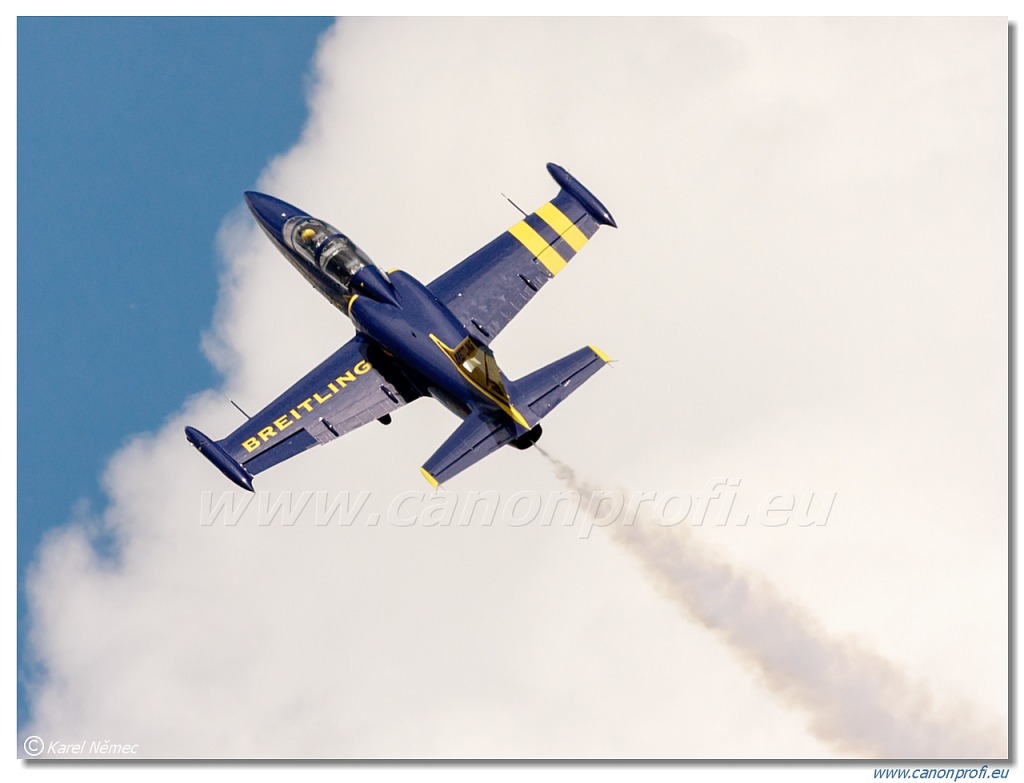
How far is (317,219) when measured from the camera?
5684 cm

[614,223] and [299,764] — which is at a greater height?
[614,223]

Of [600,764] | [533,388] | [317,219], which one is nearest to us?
[600,764]

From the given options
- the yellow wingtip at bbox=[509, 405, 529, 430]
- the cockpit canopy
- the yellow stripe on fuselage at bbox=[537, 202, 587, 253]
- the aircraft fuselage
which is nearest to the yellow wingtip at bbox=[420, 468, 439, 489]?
the aircraft fuselage

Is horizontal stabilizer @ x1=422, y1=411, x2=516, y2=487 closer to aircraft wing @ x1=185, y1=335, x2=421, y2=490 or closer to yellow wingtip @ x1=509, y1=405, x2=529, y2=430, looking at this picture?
yellow wingtip @ x1=509, y1=405, x2=529, y2=430

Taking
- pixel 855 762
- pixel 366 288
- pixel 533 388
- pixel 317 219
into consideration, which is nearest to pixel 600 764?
pixel 855 762

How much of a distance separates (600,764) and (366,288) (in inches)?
592

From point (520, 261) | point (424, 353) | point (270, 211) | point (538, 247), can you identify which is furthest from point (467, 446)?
point (270, 211)

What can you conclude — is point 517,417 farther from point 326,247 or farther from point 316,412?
point 326,247

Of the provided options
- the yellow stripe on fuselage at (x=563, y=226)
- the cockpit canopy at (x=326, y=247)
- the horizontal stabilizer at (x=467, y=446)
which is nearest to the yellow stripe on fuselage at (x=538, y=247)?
the yellow stripe on fuselage at (x=563, y=226)

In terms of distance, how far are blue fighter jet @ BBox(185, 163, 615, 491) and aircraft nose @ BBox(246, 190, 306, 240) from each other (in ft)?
0.15

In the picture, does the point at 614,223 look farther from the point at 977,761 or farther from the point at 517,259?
the point at 977,761

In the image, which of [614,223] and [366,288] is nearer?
[366,288]

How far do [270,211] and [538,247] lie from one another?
800 cm

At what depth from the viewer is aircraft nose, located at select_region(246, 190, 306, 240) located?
57656mm
